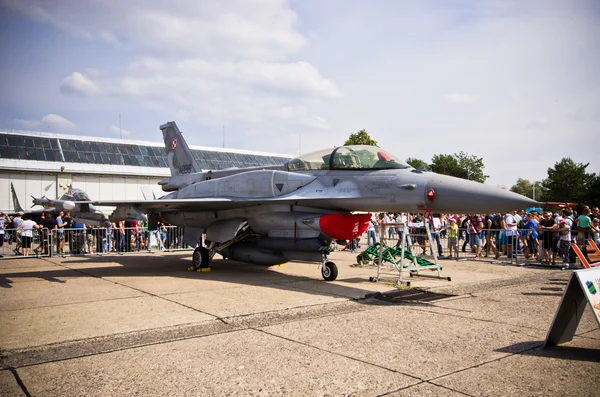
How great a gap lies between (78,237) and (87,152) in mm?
16045

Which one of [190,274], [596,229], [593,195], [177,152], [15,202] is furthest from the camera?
[593,195]

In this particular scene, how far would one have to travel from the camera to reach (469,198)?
771 cm

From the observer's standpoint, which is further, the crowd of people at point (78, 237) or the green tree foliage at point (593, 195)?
the green tree foliage at point (593, 195)

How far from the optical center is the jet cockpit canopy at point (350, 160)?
922 centimetres

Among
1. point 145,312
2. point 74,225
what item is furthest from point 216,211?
point 74,225

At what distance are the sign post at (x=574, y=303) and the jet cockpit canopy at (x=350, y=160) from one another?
4.76 m

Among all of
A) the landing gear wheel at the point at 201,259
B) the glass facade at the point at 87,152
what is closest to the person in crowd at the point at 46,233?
the landing gear wheel at the point at 201,259

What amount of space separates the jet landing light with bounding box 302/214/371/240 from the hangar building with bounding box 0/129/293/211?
23.4 meters

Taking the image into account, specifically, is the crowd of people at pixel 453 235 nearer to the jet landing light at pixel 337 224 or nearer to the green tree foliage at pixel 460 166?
the jet landing light at pixel 337 224

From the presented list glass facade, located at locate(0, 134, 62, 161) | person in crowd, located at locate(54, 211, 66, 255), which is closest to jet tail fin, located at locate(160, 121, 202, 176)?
person in crowd, located at locate(54, 211, 66, 255)

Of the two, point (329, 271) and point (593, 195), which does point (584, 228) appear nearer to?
point (329, 271)

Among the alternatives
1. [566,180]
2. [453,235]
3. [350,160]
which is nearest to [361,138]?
[453,235]

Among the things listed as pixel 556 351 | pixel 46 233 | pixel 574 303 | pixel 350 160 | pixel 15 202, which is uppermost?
pixel 350 160

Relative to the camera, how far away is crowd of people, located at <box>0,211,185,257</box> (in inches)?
613
